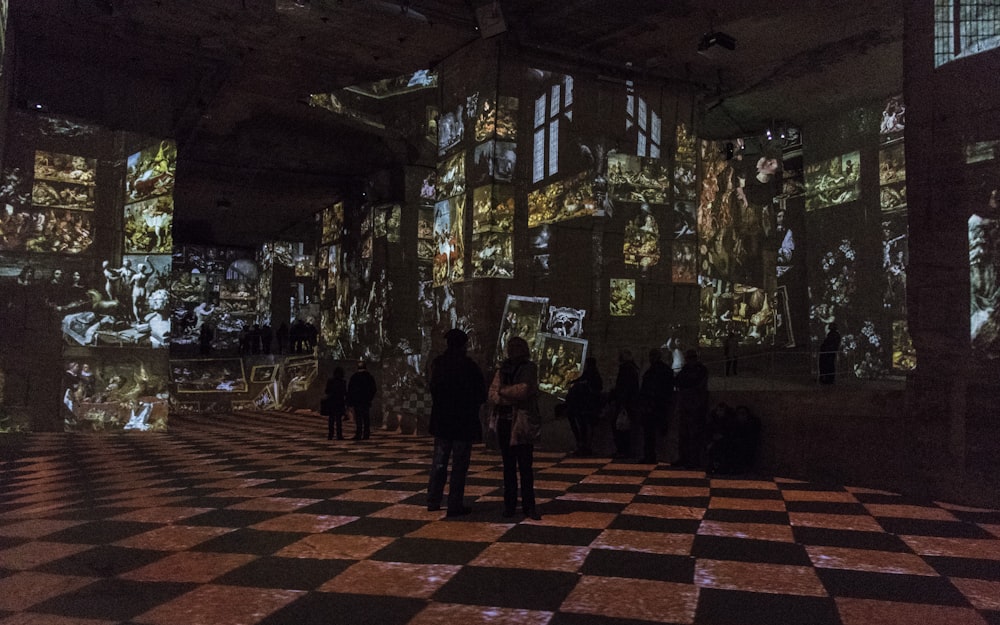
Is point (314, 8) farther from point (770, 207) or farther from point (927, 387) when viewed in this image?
point (770, 207)

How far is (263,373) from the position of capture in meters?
23.5

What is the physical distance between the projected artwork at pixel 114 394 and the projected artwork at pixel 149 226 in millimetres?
2533

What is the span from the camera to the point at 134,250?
1555 cm

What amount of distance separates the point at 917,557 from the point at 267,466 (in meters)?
7.70

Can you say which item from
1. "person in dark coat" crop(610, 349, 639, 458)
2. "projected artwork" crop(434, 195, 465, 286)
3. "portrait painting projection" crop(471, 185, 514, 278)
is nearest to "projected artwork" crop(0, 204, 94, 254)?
"projected artwork" crop(434, 195, 465, 286)

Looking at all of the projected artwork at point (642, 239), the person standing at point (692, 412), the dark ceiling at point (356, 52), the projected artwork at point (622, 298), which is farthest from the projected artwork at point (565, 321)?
the dark ceiling at point (356, 52)

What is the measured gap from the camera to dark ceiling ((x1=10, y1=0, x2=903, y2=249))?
1233cm

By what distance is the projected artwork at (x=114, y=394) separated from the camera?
1490cm

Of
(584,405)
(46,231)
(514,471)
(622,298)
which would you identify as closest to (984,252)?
(514,471)

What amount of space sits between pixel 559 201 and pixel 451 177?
2.39 metres

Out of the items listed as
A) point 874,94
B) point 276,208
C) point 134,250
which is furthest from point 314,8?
point 276,208

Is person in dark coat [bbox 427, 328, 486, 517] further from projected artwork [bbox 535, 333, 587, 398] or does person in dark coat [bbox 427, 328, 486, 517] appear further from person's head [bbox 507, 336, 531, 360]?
projected artwork [bbox 535, 333, 587, 398]

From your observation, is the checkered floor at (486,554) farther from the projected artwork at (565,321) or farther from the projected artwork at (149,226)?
the projected artwork at (149,226)

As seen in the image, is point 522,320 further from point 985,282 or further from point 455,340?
point 985,282
